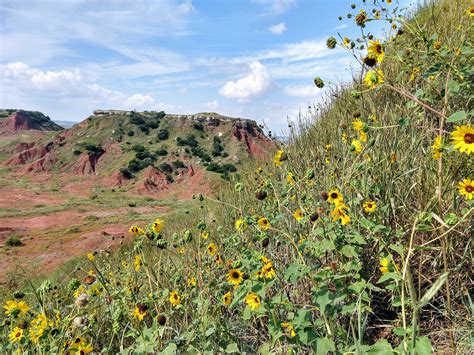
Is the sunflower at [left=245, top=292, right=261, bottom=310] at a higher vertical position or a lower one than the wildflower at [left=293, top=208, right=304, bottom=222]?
lower

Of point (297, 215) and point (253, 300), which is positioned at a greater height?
point (297, 215)

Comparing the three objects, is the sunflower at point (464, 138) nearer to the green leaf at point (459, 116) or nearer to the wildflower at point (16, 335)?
the green leaf at point (459, 116)

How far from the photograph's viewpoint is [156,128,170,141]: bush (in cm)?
5144

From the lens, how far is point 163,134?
51688 millimetres

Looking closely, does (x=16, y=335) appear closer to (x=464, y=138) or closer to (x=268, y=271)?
(x=268, y=271)

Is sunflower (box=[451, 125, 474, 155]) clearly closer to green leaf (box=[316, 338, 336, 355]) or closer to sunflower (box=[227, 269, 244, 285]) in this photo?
green leaf (box=[316, 338, 336, 355])

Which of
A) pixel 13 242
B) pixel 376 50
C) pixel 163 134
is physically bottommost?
pixel 13 242

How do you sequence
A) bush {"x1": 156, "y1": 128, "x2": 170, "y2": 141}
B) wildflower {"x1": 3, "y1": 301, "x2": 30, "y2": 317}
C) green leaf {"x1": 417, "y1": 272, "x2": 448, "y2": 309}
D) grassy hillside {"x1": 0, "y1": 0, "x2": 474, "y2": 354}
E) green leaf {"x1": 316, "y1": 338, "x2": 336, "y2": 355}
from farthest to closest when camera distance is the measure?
bush {"x1": 156, "y1": 128, "x2": 170, "y2": 141} < wildflower {"x1": 3, "y1": 301, "x2": 30, "y2": 317} < grassy hillside {"x1": 0, "y1": 0, "x2": 474, "y2": 354} < green leaf {"x1": 316, "y1": 338, "x2": 336, "y2": 355} < green leaf {"x1": 417, "y1": 272, "x2": 448, "y2": 309}

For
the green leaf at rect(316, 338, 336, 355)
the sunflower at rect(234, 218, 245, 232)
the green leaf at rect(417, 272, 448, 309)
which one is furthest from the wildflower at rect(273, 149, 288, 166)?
the green leaf at rect(417, 272, 448, 309)

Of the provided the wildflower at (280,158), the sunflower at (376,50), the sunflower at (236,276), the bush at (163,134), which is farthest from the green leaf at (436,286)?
the bush at (163,134)

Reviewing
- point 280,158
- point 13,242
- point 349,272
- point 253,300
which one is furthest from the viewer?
point 13,242

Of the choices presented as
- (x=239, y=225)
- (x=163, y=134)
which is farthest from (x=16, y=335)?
(x=163, y=134)

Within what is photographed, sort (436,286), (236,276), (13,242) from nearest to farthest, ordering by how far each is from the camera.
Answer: (436,286) < (236,276) < (13,242)

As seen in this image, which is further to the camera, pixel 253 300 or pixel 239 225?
pixel 239 225
